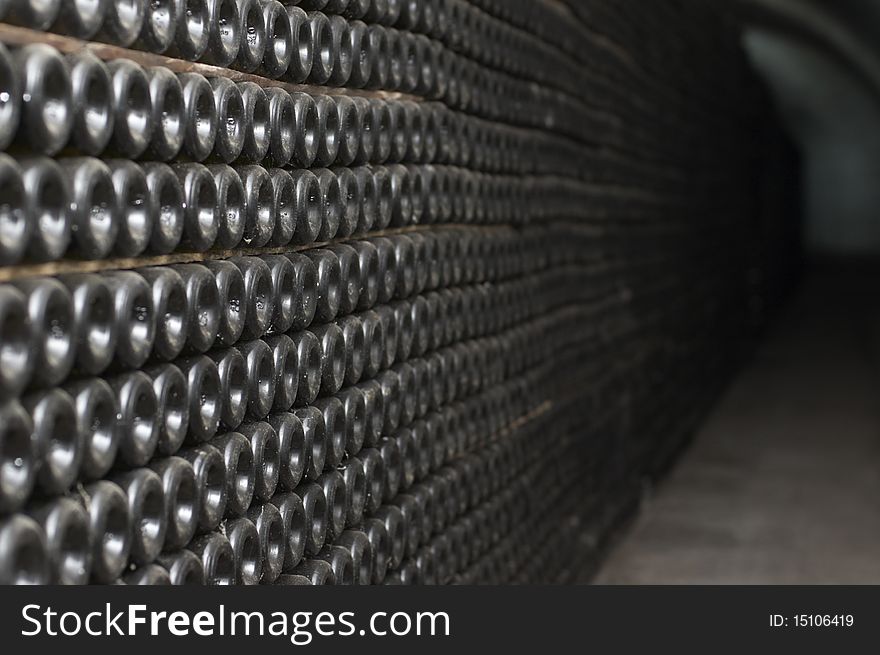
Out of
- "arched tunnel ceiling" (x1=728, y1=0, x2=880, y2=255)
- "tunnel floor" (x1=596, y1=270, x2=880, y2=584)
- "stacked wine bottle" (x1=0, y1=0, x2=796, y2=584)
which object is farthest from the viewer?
"arched tunnel ceiling" (x1=728, y1=0, x2=880, y2=255)

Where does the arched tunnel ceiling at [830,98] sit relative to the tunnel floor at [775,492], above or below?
above

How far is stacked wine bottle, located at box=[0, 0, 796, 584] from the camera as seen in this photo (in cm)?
138

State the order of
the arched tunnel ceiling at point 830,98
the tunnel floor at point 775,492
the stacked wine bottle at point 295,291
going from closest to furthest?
the stacked wine bottle at point 295,291 → the tunnel floor at point 775,492 → the arched tunnel ceiling at point 830,98

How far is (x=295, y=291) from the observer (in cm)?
206

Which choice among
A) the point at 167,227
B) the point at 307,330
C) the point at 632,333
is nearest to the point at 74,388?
the point at 167,227

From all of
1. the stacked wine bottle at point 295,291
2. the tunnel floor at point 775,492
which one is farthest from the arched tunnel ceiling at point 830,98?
the stacked wine bottle at point 295,291

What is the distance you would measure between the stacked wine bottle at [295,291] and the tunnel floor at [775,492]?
3.10 feet

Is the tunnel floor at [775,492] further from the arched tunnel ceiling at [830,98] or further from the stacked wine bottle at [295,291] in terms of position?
the arched tunnel ceiling at [830,98]

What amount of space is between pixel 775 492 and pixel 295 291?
17.2 feet

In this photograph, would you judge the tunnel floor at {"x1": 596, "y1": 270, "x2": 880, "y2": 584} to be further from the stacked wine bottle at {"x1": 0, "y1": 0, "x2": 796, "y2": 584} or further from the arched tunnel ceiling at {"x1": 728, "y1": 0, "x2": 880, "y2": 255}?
the arched tunnel ceiling at {"x1": 728, "y1": 0, "x2": 880, "y2": 255}

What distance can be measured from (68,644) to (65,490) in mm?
274

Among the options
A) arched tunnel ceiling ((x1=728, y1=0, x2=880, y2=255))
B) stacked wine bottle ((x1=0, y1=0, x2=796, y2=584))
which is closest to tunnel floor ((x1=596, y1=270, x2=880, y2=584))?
stacked wine bottle ((x1=0, y1=0, x2=796, y2=584))

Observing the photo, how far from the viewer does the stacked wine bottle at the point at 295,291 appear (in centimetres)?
138

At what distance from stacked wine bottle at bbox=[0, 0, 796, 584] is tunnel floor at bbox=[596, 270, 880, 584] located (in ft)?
3.10
